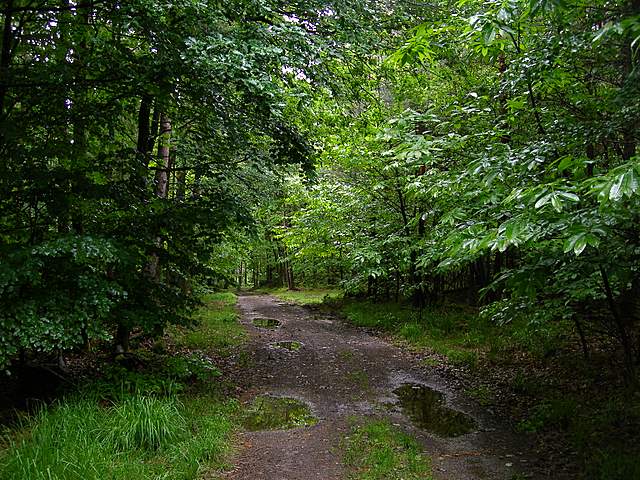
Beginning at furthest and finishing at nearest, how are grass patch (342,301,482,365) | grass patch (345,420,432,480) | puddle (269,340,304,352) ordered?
1. puddle (269,340,304,352)
2. grass patch (342,301,482,365)
3. grass patch (345,420,432,480)

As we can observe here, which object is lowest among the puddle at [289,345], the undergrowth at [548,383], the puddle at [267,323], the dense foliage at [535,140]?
the puddle at [289,345]

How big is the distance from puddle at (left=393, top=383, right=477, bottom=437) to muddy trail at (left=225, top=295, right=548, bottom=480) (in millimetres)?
15

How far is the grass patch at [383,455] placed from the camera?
4895 mm

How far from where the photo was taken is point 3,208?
5539mm

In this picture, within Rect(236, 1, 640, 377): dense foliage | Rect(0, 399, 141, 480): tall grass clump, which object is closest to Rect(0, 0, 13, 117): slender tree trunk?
Rect(0, 399, 141, 480): tall grass clump

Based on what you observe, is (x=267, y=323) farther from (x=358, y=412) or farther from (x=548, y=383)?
(x=548, y=383)

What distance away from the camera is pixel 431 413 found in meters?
6.97

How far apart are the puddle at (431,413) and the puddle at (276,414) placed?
65.0 inches

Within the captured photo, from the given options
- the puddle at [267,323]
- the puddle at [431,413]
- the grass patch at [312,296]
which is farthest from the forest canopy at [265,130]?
the grass patch at [312,296]

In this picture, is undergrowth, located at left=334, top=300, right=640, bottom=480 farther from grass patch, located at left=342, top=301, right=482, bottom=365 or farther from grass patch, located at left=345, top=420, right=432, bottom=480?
grass patch, located at left=345, top=420, right=432, bottom=480

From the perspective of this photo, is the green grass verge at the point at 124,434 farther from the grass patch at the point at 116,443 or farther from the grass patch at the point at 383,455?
the grass patch at the point at 383,455

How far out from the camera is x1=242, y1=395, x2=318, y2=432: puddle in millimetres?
6372

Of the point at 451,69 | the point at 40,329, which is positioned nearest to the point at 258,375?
the point at 40,329

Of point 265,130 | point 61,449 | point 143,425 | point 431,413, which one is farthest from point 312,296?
point 61,449
